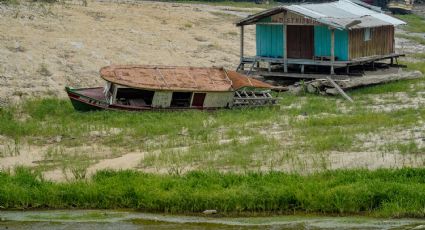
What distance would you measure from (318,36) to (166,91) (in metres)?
7.41

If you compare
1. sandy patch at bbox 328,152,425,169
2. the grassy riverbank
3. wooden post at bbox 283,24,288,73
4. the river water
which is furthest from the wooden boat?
the river water

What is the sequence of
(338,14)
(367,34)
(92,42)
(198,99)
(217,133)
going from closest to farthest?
(217,133) → (198,99) → (338,14) → (367,34) → (92,42)

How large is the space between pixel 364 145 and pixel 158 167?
14.5ft

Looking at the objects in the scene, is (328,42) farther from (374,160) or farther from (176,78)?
(374,160)

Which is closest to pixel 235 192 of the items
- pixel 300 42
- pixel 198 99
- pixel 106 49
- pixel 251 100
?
pixel 198 99

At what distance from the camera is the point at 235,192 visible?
633 inches

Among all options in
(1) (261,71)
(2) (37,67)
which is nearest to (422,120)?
(1) (261,71)

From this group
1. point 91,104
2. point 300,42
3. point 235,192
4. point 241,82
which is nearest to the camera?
point 235,192

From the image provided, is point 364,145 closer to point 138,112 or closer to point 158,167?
point 158,167

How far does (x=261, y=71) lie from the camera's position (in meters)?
31.3

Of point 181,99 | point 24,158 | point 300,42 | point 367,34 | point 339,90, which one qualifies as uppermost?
point 367,34

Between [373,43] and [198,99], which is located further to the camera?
[373,43]

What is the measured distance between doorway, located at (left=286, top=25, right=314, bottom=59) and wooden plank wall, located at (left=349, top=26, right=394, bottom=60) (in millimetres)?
1391

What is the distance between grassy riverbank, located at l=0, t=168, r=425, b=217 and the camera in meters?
15.7
